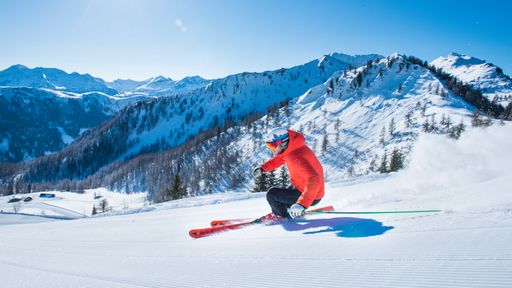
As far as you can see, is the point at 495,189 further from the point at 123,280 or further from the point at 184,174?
the point at 184,174

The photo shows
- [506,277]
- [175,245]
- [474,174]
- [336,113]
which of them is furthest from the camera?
[336,113]

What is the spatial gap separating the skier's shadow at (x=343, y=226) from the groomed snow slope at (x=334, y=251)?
17 millimetres

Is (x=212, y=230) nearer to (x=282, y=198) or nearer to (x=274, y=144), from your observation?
(x=282, y=198)

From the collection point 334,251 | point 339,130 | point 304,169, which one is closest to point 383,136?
point 339,130

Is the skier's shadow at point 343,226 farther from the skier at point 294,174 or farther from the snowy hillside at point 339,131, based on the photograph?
the snowy hillside at point 339,131

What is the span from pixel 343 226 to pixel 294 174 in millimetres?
1635

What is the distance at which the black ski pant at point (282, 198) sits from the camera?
633cm

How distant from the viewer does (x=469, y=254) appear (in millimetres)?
2850

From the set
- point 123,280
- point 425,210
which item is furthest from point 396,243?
point 123,280

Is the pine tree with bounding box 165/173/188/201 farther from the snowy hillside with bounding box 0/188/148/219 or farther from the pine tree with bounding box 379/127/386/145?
the pine tree with bounding box 379/127/386/145

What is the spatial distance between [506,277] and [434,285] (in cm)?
53

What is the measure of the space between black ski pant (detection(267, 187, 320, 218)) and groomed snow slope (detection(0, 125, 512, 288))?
1.94ft

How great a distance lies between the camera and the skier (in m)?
5.70

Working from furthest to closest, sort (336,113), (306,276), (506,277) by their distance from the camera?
(336,113) → (306,276) → (506,277)
